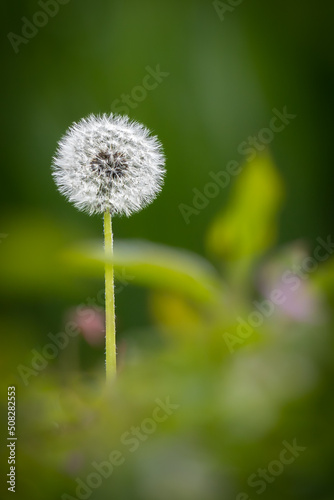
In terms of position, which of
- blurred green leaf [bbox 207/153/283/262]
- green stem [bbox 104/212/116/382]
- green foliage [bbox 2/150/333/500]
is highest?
blurred green leaf [bbox 207/153/283/262]

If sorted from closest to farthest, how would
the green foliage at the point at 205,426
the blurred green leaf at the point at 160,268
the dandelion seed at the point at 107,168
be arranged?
the green foliage at the point at 205,426
the blurred green leaf at the point at 160,268
the dandelion seed at the point at 107,168

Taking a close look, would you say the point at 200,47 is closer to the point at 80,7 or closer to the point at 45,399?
the point at 80,7

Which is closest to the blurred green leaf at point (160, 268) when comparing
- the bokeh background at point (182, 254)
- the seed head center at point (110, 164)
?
the bokeh background at point (182, 254)

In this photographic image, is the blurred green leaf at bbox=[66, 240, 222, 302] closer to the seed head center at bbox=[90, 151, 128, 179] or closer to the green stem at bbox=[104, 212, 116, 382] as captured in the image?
the green stem at bbox=[104, 212, 116, 382]

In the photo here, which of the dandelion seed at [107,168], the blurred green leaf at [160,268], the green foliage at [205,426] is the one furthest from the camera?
the dandelion seed at [107,168]

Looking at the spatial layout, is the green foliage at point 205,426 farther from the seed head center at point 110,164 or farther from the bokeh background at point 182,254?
the seed head center at point 110,164

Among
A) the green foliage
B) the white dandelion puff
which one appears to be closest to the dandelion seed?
the white dandelion puff

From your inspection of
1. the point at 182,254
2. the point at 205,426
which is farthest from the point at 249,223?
the point at 205,426
